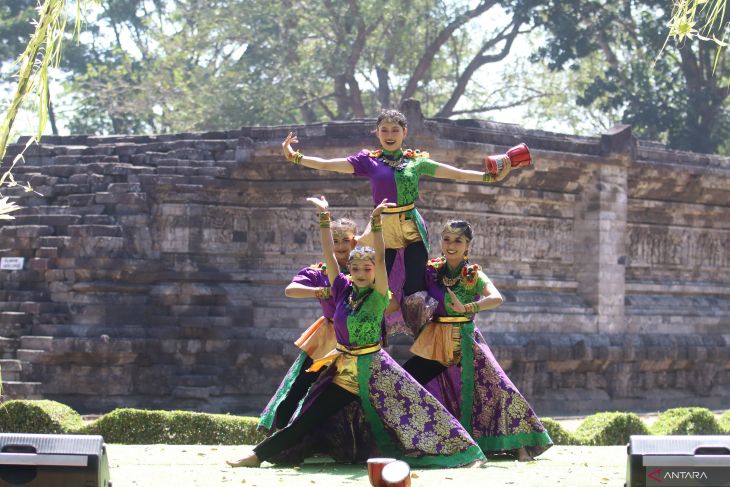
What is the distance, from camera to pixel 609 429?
12.7 m

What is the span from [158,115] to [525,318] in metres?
21.5

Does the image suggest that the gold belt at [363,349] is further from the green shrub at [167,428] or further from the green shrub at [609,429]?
the green shrub at [609,429]

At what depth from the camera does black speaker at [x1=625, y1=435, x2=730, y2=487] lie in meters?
6.36

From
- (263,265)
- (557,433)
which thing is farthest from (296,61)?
(557,433)

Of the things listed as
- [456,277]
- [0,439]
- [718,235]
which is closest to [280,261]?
[718,235]

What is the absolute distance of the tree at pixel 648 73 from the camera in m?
32.4

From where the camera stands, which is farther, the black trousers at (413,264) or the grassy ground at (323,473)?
the black trousers at (413,264)

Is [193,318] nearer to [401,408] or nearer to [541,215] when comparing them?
[541,215]

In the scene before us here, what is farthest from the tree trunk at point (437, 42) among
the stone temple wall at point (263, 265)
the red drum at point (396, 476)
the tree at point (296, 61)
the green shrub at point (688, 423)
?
the red drum at point (396, 476)

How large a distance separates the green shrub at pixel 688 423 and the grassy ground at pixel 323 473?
341 cm

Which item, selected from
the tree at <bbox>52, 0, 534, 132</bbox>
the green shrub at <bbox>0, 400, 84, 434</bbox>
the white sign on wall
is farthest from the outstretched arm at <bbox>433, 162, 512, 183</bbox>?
the tree at <bbox>52, 0, 534, 132</bbox>

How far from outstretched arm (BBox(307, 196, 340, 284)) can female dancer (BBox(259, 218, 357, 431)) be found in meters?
0.12

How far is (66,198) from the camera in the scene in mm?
19344

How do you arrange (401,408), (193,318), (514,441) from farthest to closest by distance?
(193,318) < (514,441) < (401,408)
